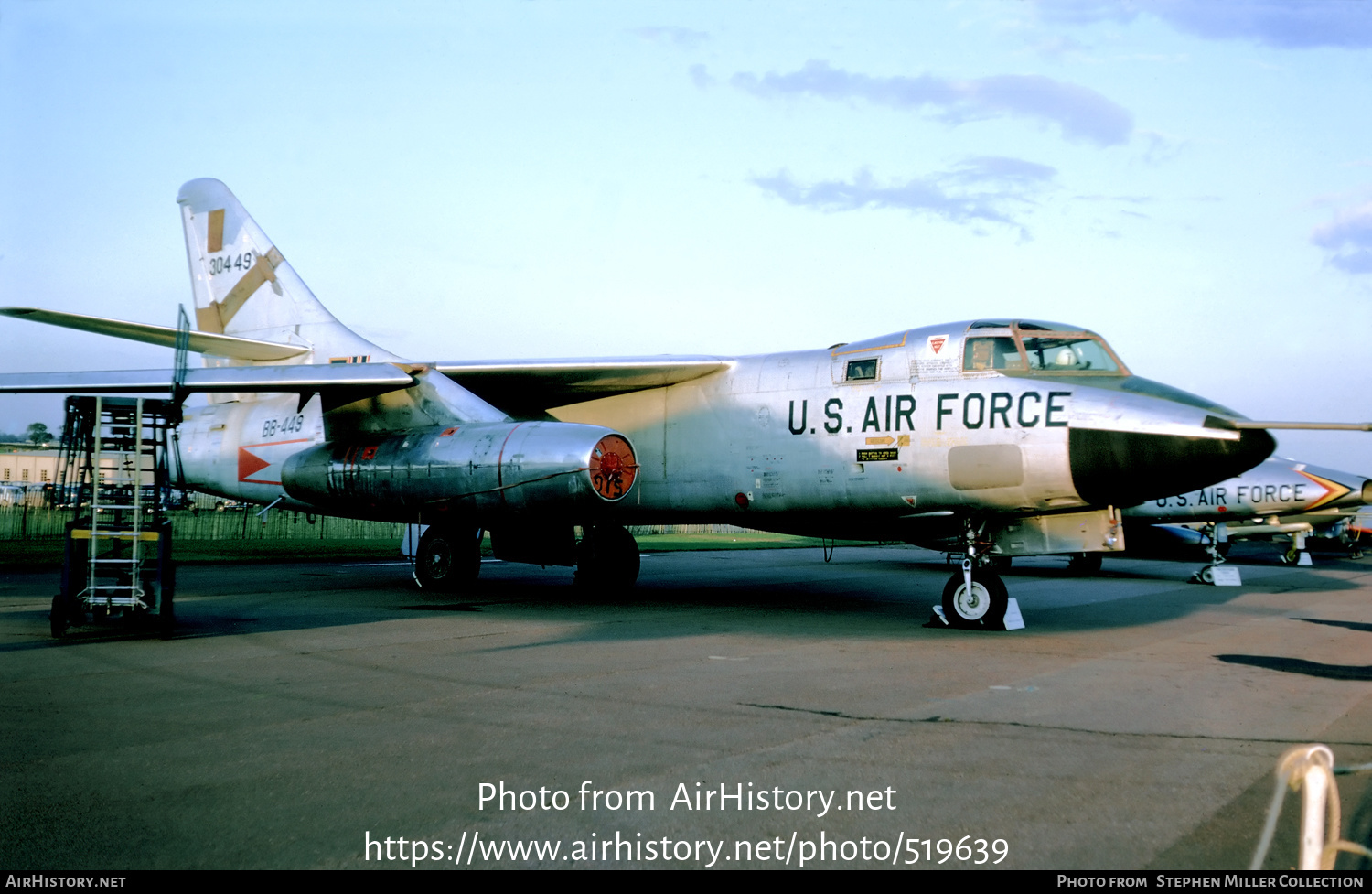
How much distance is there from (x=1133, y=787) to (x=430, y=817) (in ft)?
10.2

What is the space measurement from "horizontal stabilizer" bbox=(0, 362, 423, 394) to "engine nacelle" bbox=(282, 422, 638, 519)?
3.20ft

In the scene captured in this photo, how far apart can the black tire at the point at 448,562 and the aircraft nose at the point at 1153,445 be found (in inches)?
360

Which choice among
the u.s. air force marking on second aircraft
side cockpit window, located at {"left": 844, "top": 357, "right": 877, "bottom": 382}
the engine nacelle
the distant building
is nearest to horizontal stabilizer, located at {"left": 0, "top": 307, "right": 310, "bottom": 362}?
the u.s. air force marking on second aircraft

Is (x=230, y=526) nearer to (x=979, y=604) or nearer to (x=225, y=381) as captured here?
(x=225, y=381)

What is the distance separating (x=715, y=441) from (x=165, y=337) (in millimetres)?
7712

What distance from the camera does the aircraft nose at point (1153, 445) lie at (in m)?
9.71

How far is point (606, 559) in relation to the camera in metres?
16.0

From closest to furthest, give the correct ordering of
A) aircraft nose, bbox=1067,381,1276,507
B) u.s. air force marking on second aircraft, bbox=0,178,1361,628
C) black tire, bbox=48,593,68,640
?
black tire, bbox=48,593,68,640, aircraft nose, bbox=1067,381,1276,507, u.s. air force marking on second aircraft, bbox=0,178,1361,628

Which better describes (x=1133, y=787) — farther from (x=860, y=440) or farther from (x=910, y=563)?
(x=910, y=563)

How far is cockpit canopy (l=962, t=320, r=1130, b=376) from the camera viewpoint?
1080cm

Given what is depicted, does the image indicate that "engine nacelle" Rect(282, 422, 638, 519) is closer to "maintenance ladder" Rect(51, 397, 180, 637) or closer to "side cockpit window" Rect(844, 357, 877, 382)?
"side cockpit window" Rect(844, 357, 877, 382)

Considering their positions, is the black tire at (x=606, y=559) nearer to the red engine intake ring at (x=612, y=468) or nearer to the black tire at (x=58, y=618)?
the red engine intake ring at (x=612, y=468)

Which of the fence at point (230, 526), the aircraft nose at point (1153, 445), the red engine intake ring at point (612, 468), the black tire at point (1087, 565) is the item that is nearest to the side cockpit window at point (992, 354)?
the aircraft nose at point (1153, 445)
